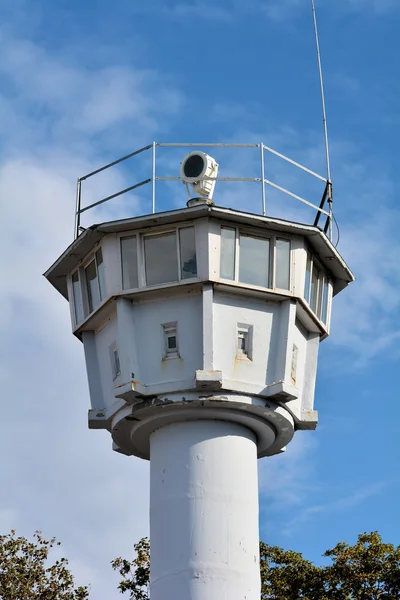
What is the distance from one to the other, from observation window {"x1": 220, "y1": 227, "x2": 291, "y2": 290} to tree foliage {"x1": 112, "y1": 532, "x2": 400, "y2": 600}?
14.6 meters

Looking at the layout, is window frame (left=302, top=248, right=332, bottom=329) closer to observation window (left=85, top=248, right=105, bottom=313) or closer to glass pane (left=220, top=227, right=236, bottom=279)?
glass pane (left=220, top=227, right=236, bottom=279)

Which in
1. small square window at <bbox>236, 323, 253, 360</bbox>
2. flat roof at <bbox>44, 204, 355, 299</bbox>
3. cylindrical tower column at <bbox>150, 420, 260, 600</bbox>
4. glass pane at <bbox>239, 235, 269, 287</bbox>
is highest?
flat roof at <bbox>44, 204, 355, 299</bbox>

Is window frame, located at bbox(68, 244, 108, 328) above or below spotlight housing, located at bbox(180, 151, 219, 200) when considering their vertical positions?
below

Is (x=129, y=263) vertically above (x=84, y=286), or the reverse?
(x=84, y=286)

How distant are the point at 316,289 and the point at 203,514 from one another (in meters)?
5.28

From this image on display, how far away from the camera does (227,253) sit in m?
21.6

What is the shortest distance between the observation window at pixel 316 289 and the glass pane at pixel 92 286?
4.07 meters

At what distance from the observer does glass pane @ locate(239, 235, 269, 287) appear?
71.2 ft

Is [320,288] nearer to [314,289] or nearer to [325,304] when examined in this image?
[314,289]

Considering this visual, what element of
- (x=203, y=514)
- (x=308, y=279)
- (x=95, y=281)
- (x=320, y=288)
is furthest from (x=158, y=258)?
(x=203, y=514)

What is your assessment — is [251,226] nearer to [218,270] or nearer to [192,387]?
[218,270]

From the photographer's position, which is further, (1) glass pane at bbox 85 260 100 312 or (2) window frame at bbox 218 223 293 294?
(1) glass pane at bbox 85 260 100 312

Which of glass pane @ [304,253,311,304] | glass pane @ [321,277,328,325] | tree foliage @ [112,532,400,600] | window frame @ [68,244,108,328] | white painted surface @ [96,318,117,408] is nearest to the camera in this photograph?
white painted surface @ [96,318,117,408]

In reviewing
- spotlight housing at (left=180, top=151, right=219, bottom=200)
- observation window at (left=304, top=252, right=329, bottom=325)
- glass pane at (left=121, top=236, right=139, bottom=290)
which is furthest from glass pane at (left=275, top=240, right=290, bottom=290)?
glass pane at (left=121, top=236, right=139, bottom=290)
